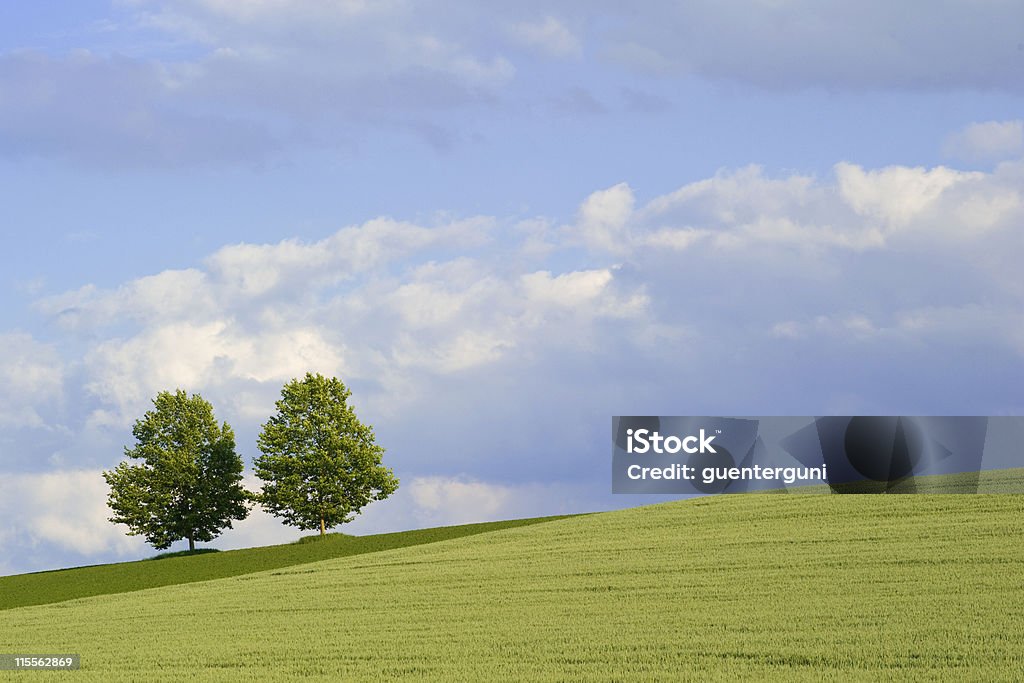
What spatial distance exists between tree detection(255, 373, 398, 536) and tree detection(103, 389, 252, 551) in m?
3.08

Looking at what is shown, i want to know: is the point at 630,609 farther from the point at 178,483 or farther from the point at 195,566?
the point at 178,483

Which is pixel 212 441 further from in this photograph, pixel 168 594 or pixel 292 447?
pixel 168 594

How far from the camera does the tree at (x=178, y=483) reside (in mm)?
63500

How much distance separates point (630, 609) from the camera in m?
24.8

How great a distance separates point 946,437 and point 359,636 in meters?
21.9

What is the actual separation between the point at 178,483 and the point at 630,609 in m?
44.5

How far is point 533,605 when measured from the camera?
86.5 feet

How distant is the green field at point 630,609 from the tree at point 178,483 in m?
24.4
